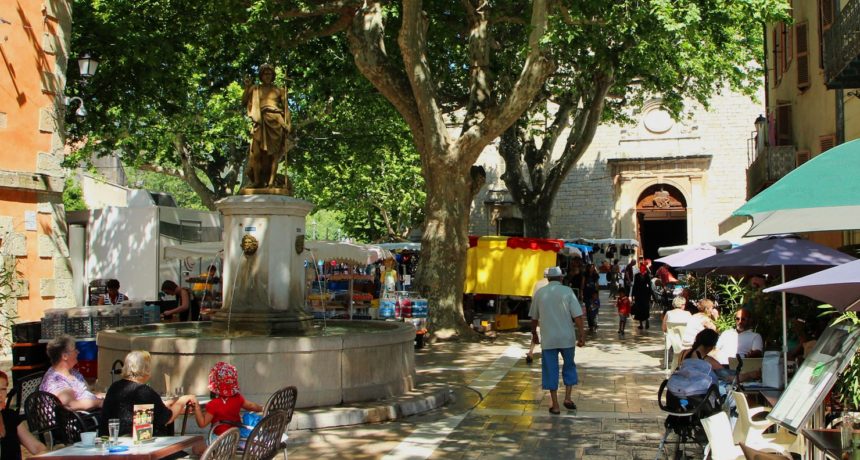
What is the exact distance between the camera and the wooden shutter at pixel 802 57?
20453mm

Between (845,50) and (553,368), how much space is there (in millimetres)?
7167

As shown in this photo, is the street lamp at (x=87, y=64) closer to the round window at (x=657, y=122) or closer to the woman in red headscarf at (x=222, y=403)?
the woman in red headscarf at (x=222, y=403)

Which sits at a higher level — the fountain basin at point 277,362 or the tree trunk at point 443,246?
the tree trunk at point 443,246

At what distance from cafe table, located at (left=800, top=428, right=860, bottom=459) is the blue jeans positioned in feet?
16.6

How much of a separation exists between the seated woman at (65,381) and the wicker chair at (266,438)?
231 centimetres

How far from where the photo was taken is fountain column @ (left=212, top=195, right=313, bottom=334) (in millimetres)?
11461

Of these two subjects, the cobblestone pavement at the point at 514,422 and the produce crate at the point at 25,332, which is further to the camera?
the produce crate at the point at 25,332

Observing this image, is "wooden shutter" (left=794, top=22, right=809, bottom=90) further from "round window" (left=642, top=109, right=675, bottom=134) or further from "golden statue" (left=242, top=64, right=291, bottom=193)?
"round window" (left=642, top=109, right=675, bottom=134)

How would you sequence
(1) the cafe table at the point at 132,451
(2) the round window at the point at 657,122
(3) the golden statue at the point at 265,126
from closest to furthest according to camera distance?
(1) the cafe table at the point at 132,451 → (3) the golden statue at the point at 265,126 → (2) the round window at the point at 657,122

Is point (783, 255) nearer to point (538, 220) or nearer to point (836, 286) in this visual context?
point (836, 286)

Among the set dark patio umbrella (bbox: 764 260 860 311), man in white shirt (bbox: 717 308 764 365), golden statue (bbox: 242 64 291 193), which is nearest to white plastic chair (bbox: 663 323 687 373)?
man in white shirt (bbox: 717 308 764 365)

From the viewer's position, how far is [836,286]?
247 inches

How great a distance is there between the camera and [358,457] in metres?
8.34

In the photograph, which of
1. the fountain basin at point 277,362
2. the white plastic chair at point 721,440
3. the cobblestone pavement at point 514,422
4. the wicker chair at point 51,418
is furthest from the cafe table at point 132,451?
the fountain basin at point 277,362
